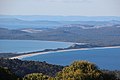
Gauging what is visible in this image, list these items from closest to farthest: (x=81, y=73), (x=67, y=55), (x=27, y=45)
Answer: (x=81, y=73)
(x=67, y=55)
(x=27, y=45)

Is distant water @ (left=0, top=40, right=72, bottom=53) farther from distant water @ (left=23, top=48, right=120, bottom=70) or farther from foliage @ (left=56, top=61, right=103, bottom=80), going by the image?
foliage @ (left=56, top=61, right=103, bottom=80)

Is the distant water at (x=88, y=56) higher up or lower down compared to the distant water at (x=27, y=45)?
higher up

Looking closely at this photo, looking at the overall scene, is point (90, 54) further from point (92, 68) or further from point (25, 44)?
point (92, 68)

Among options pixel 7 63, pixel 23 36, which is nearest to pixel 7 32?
pixel 23 36

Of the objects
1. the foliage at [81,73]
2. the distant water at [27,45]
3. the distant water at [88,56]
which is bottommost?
the distant water at [27,45]

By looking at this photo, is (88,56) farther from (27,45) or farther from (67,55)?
(27,45)

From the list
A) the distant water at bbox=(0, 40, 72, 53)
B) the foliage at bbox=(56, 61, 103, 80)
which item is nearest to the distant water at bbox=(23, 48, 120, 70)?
the distant water at bbox=(0, 40, 72, 53)

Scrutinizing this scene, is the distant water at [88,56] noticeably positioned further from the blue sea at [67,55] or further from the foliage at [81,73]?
the foliage at [81,73]

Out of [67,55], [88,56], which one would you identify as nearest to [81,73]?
[88,56]

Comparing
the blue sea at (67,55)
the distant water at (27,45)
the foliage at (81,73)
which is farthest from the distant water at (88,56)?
the foliage at (81,73)
